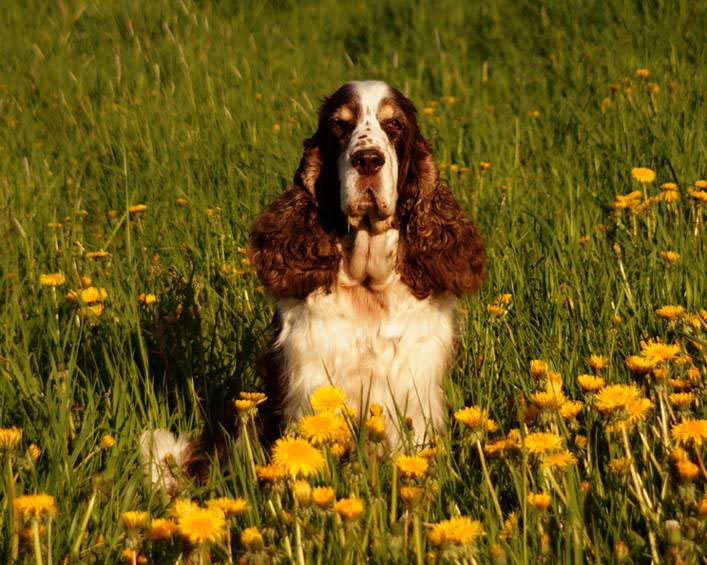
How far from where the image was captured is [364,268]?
358 centimetres

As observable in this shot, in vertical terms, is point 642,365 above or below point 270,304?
above

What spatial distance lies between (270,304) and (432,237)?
0.75 metres

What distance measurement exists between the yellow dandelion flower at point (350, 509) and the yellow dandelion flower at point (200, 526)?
8.7 inches

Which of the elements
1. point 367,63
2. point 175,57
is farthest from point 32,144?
point 367,63

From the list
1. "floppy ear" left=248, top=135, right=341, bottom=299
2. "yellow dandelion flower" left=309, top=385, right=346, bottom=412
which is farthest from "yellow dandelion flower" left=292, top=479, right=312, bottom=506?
"floppy ear" left=248, top=135, right=341, bottom=299

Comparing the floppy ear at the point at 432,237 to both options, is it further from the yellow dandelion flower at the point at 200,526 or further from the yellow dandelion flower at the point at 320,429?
the yellow dandelion flower at the point at 200,526

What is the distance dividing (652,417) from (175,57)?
222 inches

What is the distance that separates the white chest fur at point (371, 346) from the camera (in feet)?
11.2

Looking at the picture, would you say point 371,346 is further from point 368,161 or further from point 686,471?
point 686,471

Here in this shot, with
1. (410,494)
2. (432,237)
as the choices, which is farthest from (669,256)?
(410,494)

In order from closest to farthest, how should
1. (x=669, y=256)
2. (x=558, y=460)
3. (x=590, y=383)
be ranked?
Answer: (x=558, y=460) < (x=590, y=383) < (x=669, y=256)

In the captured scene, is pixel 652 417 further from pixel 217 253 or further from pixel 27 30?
pixel 27 30

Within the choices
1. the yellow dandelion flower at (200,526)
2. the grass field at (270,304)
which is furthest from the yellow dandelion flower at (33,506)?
the yellow dandelion flower at (200,526)

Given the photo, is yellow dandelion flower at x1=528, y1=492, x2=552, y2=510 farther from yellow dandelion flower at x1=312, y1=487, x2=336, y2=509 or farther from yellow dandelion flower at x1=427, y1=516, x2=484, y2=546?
yellow dandelion flower at x1=312, y1=487, x2=336, y2=509
